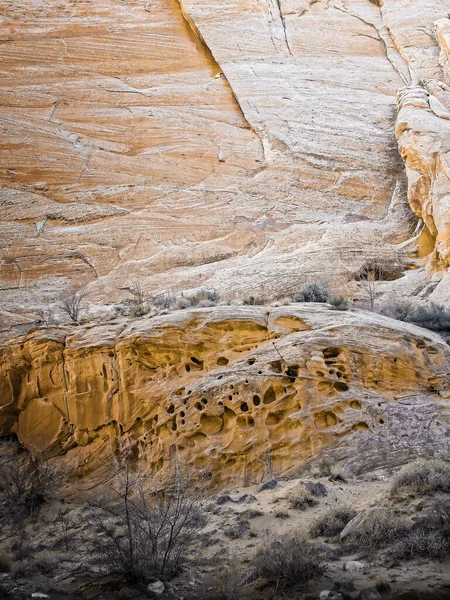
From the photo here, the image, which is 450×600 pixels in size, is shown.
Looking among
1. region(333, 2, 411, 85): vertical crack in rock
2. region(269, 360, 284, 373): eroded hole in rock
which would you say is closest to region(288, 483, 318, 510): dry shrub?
region(269, 360, 284, 373): eroded hole in rock

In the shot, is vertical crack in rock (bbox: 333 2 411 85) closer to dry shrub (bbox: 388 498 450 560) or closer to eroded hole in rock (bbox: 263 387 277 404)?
eroded hole in rock (bbox: 263 387 277 404)

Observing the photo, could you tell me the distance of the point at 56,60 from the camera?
979 inches

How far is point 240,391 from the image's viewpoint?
33.7 feet

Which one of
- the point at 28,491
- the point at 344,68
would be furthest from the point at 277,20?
the point at 28,491

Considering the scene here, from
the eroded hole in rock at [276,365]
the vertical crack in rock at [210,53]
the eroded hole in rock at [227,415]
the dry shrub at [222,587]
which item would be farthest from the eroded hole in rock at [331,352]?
the vertical crack in rock at [210,53]

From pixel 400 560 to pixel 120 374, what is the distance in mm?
6188

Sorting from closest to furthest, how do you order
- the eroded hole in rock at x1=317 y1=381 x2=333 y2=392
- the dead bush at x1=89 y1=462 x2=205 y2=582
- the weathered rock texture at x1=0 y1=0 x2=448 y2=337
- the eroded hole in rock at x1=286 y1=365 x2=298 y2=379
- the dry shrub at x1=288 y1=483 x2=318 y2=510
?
the dead bush at x1=89 y1=462 x2=205 y2=582, the dry shrub at x1=288 y1=483 x2=318 y2=510, the eroded hole in rock at x1=317 y1=381 x2=333 y2=392, the eroded hole in rock at x1=286 y1=365 x2=298 y2=379, the weathered rock texture at x1=0 y1=0 x2=448 y2=337

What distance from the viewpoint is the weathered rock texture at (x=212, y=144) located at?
56.7 feet

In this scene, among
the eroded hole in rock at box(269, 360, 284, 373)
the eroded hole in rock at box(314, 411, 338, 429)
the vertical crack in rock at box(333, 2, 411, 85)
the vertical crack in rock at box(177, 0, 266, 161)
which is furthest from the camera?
the vertical crack in rock at box(333, 2, 411, 85)

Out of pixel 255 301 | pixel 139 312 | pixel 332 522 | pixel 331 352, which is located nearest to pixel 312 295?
pixel 255 301

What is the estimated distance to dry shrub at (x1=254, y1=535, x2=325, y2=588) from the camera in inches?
247

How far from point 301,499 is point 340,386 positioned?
2.31m

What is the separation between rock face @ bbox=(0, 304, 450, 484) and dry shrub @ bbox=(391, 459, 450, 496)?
2.90 feet

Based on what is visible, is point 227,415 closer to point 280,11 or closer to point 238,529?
point 238,529
